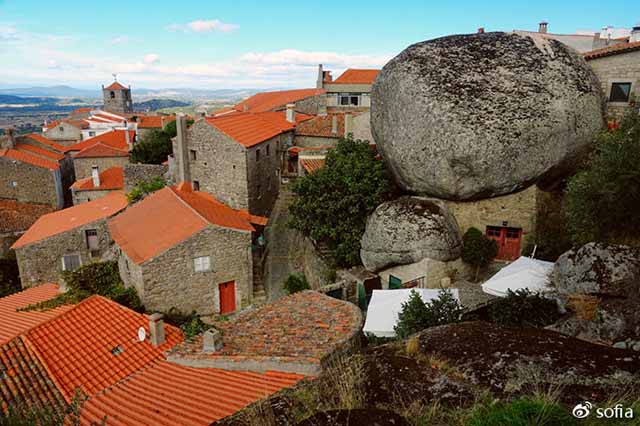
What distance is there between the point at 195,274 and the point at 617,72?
18.8 m

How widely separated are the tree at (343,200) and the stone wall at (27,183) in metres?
34.4

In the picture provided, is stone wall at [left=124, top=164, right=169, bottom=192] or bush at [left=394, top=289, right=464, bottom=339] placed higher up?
stone wall at [left=124, top=164, right=169, bottom=192]

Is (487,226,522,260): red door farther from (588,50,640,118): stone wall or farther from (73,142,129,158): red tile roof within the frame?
(73,142,129,158): red tile roof

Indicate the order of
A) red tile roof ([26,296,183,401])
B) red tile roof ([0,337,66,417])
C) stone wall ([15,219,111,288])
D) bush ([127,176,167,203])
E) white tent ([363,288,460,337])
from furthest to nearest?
bush ([127,176,167,203])
stone wall ([15,219,111,288])
red tile roof ([26,296,183,401])
white tent ([363,288,460,337])
red tile roof ([0,337,66,417])

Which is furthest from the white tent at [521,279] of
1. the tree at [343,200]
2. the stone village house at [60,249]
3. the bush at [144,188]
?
the bush at [144,188]

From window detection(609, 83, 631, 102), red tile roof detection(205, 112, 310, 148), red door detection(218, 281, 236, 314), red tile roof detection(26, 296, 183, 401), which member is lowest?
red door detection(218, 281, 236, 314)

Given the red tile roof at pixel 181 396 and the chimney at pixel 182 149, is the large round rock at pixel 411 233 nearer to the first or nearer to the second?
the red tile roof at pixel 181 396

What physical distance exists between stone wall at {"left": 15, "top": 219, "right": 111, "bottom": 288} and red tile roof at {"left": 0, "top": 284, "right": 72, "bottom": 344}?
10.2ft

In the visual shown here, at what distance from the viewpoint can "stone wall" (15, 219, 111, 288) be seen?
22.9 meters

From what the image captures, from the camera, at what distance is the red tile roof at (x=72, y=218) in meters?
23.8

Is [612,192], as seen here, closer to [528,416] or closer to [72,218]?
[528,416]

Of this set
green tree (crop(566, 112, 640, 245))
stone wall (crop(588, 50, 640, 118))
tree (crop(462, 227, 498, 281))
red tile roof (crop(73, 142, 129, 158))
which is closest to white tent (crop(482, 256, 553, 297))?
green tree (crop(566, 112, 640, 245))

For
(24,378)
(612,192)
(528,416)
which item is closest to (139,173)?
(24,378)

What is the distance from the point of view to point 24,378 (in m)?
11.3
